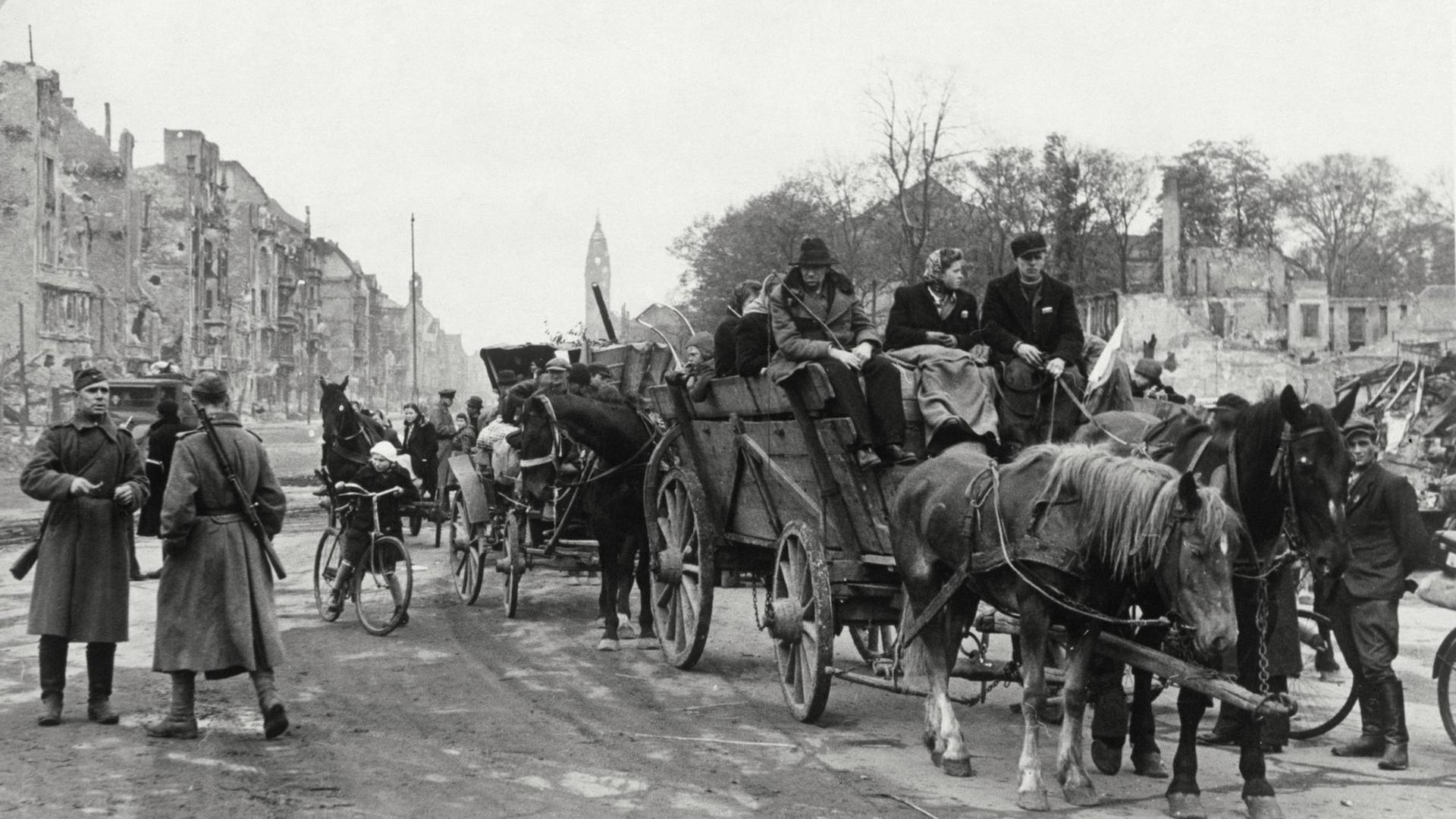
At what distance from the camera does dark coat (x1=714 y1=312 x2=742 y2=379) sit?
1005cm

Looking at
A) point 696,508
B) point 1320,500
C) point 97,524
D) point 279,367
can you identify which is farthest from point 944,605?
point 279,367

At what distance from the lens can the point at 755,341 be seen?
9055mm

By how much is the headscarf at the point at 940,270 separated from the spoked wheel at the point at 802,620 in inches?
66.4

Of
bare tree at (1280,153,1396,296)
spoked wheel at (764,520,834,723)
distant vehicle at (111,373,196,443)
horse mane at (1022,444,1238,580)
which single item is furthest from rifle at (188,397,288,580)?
bare tree at (1280,153,1396,296)

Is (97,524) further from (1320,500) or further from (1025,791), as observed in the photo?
(1320,500)

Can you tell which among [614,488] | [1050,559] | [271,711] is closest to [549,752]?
[271,711]

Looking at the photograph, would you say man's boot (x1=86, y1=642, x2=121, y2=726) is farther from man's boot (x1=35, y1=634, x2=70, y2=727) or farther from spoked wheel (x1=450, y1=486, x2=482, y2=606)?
spoked wheel (x1=450, y1=486, x2=482, y2=606)

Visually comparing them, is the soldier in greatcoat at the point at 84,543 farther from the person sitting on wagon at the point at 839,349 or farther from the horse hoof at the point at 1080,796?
the horse hoof at the point at 1080,796

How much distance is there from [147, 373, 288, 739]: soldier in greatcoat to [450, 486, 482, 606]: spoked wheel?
5.73 meters

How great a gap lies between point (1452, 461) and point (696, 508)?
35.5 ft

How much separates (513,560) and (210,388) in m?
5.06

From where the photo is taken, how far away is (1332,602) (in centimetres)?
788

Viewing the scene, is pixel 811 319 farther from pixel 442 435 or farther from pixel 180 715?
pixel 442 435

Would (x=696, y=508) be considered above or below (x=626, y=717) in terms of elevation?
above
